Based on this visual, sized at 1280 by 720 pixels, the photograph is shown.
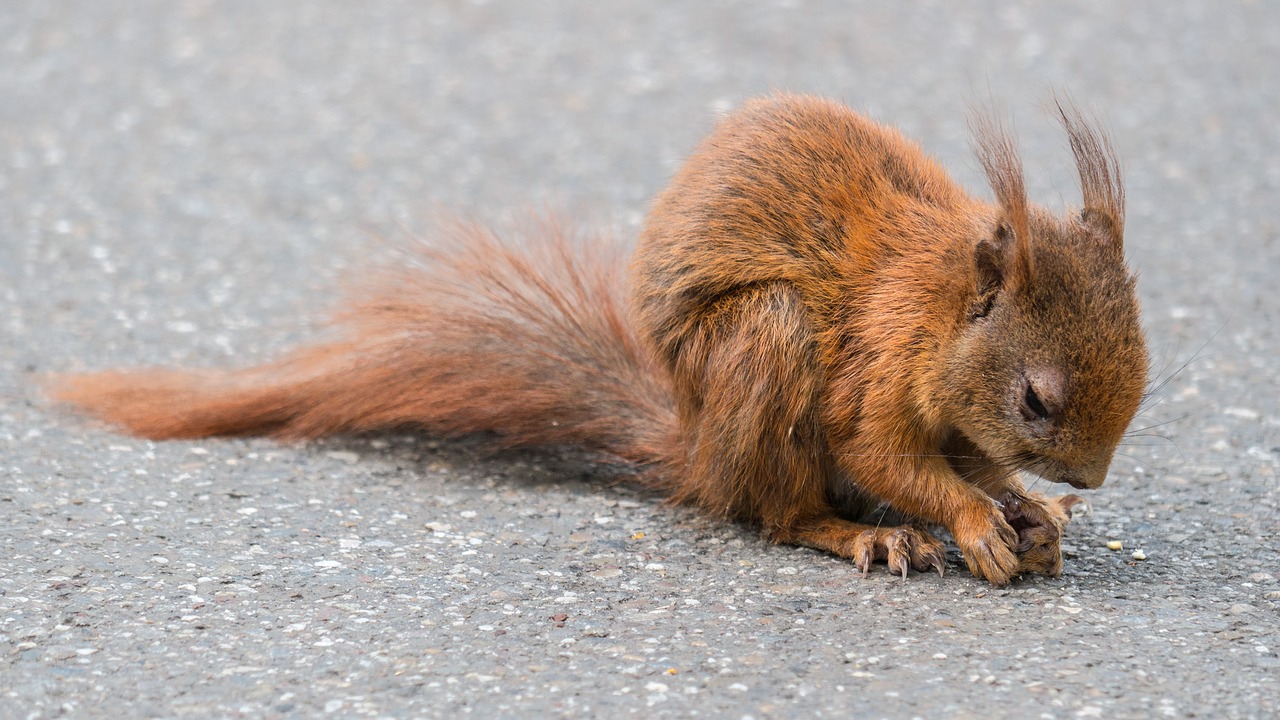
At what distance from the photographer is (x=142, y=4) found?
8086 mm

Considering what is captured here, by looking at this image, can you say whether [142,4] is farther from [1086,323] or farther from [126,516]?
[1086,323]

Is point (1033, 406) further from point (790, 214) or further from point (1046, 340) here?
point (790, 214)

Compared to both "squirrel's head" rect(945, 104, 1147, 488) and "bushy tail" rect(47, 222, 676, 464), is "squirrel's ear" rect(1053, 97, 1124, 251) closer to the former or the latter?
"squirrel's head" rect(945, 104, 1147, 488)

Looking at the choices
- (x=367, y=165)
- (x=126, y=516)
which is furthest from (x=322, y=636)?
Answer: (x=367, y=165)

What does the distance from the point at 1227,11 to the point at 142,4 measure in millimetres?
6152

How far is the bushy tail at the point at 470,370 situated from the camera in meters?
3.77

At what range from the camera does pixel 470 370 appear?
3775 millimetres

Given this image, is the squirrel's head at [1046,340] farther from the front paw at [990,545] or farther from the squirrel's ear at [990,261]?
the front paw at [990,545]

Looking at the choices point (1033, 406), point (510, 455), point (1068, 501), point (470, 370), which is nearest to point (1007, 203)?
point (1033, 406)

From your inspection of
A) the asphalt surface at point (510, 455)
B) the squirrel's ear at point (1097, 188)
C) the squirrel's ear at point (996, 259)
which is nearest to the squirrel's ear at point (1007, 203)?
the squirrel's ear at point (996, 259)

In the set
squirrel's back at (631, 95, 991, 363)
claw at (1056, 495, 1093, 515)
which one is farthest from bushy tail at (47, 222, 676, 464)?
claw at (1056, 495, 1093, 515)

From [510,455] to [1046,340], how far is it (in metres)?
1.59

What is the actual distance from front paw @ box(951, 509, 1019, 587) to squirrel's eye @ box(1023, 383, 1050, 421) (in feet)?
0.90

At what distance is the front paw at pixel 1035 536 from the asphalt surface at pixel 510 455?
0.37 ft
